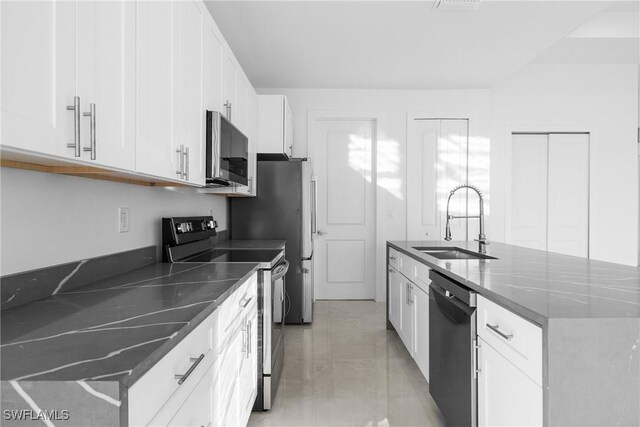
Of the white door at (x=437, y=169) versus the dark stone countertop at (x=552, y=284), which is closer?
the dark stone countertop at (x=552, y=284)

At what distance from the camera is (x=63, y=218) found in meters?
1.39

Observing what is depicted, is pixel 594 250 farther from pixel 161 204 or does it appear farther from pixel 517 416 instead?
pixel 161 204

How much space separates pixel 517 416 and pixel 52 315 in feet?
4.82

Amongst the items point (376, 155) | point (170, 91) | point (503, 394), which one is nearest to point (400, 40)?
point (376, 155)

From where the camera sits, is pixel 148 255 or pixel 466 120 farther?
pixel 466 120

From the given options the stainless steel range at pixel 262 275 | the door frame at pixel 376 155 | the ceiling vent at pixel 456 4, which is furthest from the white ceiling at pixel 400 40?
the stainless steel range at pixel 262 275

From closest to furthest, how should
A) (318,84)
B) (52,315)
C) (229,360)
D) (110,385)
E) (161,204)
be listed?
(110,385) → (52,315) → (229,360) → (161,204) → (318,84)

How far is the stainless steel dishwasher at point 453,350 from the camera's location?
1599 mm

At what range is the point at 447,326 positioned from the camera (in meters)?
1.86

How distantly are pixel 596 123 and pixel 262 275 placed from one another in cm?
478

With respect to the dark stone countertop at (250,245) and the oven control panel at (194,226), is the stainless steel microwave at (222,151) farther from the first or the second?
the dark stone countertop at (250,245)

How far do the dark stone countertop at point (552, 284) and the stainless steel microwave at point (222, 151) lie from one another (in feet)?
4.15

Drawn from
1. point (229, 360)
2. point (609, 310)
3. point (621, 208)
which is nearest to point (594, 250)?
point (621, 208)

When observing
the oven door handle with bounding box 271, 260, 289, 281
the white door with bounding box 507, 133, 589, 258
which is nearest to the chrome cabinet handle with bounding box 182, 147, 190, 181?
the oven door handle with bounding box 271, 260, 289, 281
